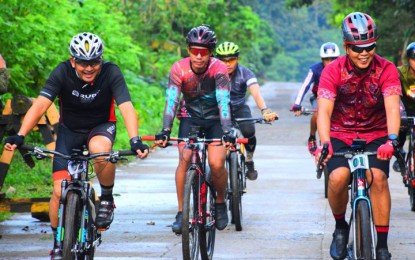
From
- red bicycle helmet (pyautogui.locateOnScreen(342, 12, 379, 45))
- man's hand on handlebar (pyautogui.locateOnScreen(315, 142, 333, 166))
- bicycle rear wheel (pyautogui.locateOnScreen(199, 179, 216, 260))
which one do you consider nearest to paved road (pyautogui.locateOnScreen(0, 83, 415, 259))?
bicycle rear wheel (pyautogui.locateOnScreen(199, 179, 216, 260))

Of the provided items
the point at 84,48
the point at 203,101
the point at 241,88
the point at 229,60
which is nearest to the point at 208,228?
the point at 203,101

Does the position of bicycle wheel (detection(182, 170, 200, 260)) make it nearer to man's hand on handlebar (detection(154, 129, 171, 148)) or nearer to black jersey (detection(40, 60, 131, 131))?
man's hand on handlebar (detection(154, 129, 171, 148))

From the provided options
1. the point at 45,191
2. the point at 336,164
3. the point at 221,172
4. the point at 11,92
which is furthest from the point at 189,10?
the point at 336,164

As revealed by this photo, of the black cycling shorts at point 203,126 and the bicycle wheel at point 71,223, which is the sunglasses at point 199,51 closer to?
the black cycling shorts at point 203,126

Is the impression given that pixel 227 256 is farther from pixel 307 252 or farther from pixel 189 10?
pixel 189 10

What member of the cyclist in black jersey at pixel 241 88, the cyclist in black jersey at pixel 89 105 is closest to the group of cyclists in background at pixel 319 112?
the cyclist in black jersey at pixel 89 105

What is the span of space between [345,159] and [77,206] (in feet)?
6.47

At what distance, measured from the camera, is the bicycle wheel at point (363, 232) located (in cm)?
766

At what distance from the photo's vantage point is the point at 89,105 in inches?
352

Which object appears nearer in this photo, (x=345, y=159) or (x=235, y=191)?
(x=345, y=159)

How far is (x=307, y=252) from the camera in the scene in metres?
10.3

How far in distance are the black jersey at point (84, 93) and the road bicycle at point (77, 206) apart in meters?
0.44

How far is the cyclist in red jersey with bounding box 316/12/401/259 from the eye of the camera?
8.13m

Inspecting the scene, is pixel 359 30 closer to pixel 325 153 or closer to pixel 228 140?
pixel 325 153
